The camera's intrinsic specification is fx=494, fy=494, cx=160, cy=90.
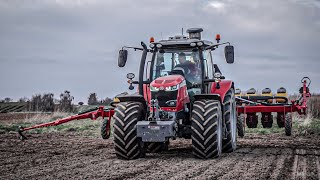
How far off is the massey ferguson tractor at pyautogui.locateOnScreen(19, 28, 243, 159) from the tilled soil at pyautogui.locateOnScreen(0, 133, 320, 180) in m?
0.38

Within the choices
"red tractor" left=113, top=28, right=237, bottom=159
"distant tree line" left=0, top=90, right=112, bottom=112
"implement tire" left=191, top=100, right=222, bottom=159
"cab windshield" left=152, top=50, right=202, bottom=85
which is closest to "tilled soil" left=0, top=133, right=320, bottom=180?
"implement tire" left=191, top=100, right=222, bottom=159

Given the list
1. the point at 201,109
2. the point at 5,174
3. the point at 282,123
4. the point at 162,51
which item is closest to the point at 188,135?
the point at 201,109

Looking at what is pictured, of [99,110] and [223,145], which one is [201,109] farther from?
[99,110]

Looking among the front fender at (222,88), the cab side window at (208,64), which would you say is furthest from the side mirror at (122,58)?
the front fender at (222,88)

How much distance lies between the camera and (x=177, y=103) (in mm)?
9852

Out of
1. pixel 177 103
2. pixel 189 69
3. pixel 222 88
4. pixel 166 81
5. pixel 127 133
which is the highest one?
pixel 189 69

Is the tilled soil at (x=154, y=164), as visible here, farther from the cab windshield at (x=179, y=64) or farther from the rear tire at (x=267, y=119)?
the rear tire at (x=267, y=119)

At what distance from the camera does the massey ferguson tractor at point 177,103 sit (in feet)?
30.9

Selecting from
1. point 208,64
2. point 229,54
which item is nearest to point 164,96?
point 229,54

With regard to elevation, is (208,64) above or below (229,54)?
below

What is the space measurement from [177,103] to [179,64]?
140 cm

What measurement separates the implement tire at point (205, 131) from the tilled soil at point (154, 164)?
7.7 inches

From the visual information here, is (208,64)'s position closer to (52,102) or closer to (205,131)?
(205,131)

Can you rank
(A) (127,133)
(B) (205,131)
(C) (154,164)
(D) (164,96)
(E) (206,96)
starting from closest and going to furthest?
(C) (154,164), (B) (205,131), (A) (127,133), (D) (164,96), (E) (206,96)
